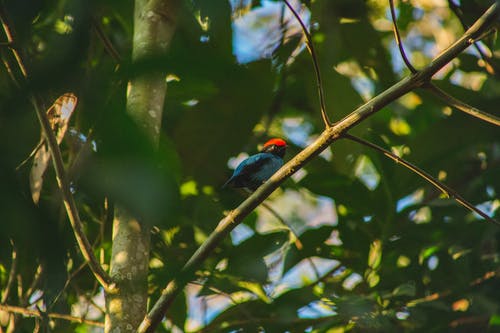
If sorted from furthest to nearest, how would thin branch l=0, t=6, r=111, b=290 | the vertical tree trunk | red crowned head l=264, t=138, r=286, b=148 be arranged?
red crowned head l=264, t=138, r=286, b=148 < the vertical tree trunk < thin branch l=0, t=6, r=111, b=290

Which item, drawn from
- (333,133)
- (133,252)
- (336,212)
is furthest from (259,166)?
(333,133)

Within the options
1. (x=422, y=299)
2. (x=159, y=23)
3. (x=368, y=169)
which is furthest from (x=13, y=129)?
(x=368, y=169)

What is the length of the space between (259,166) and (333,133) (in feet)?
9.07

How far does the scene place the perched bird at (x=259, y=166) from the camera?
5199 mm

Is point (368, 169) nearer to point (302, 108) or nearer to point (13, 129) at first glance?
point (302, 108)

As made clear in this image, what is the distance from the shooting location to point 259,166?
5.25 meters

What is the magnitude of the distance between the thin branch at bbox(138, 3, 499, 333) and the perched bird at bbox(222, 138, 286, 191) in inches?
98.7

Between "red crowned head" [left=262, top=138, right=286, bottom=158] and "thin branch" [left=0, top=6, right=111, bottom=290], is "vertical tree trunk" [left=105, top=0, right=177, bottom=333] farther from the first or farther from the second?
"red crowned head" [left=262, top=138, right=286, bottom=158]

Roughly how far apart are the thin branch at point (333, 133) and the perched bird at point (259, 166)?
2506 mm

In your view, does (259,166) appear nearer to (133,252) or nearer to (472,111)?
(133,252)

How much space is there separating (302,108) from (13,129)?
14.7 ft

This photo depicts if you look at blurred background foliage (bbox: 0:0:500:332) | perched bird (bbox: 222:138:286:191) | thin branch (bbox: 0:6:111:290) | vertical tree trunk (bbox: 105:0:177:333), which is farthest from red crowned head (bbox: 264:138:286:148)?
thin branch (bbox: 0:6:111:290)

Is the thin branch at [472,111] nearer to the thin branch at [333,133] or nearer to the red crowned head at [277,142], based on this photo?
the thin branch at [333,133]

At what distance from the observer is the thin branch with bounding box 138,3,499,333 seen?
2.29 meters
